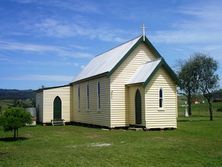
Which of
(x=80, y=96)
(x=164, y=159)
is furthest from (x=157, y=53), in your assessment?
(x=164, y=159)

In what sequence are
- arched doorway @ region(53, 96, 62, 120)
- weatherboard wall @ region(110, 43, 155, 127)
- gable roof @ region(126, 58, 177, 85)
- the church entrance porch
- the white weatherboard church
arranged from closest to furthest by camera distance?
1. gable roof @ region(126, 58, 177, 85)
2. the white weatherboard church
3. the church entrance porch
4. weatherboard wall @ region(110, 43, 155, 127)
5. arched doorway @ region(53, 96, 62, 120)

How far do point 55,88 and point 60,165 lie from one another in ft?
89.9

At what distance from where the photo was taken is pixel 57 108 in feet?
131

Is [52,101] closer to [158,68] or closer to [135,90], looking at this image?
[135,90]

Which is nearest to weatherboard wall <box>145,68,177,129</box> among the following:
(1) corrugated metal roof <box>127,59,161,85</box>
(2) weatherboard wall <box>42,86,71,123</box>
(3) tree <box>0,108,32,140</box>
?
(1) corrugated metal roof <box>127,59,161,85</box>

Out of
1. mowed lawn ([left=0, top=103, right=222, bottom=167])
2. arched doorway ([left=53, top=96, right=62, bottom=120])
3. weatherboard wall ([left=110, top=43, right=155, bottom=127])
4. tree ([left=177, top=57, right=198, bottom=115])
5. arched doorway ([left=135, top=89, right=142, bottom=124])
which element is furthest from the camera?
tree ([left=177, top=57, right=198, bottom=115])

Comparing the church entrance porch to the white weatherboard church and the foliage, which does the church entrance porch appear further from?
the foliage

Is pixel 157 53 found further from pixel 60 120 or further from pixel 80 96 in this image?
pixel 60 120

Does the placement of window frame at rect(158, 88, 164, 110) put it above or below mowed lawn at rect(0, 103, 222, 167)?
above

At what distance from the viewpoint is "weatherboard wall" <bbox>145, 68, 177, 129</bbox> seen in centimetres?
2808

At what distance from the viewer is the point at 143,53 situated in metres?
31.3

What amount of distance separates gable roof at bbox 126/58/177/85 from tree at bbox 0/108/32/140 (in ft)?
29.8

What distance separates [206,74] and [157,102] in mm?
21043

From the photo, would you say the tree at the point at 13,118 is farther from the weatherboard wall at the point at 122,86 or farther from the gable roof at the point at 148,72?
the gable roof at the point at 148,72
